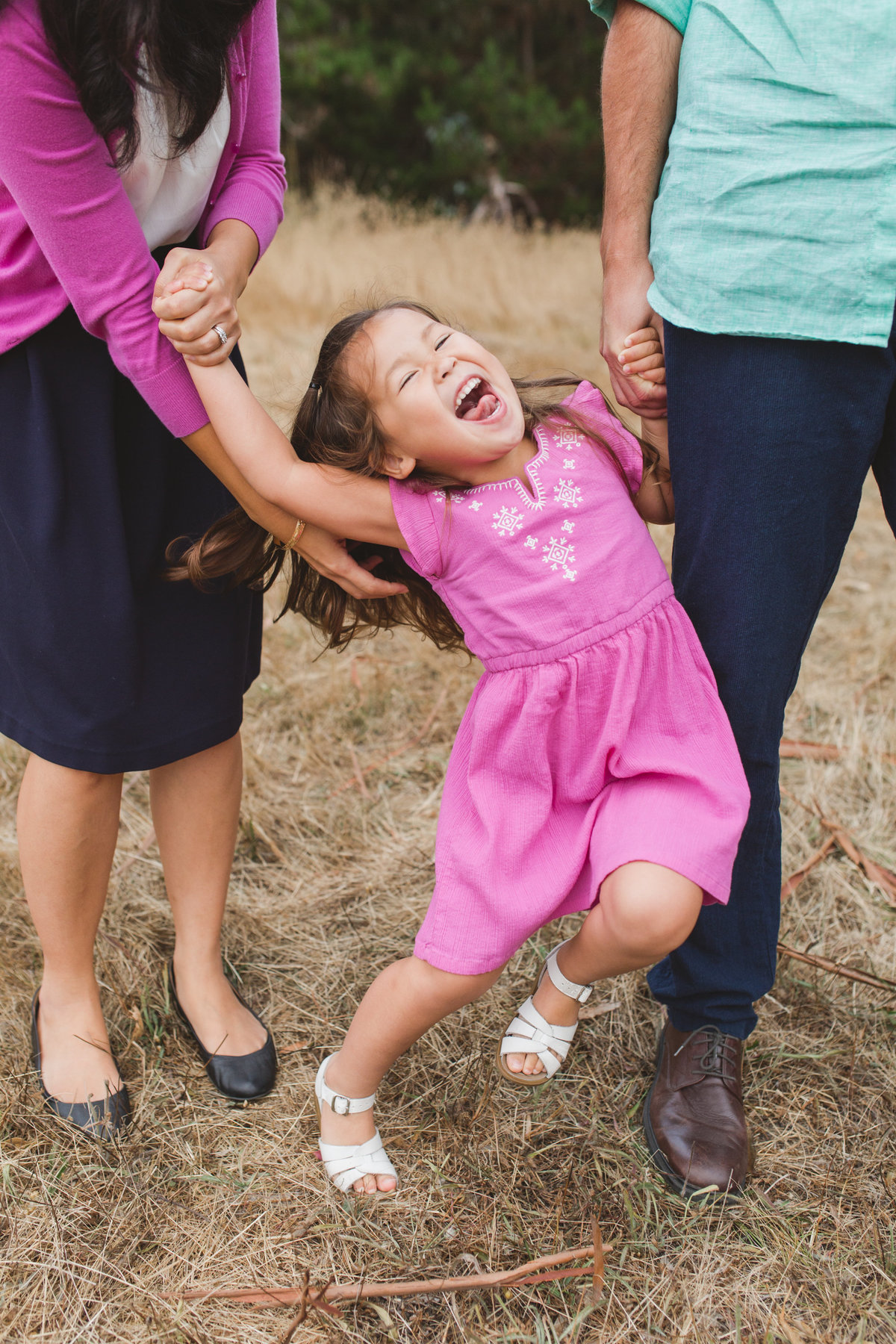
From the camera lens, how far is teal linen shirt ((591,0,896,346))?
3.88 feet

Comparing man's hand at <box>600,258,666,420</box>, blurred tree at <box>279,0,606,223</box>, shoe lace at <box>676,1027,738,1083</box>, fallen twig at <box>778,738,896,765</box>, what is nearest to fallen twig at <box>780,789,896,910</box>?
fallen twig at <box>778,738,896,765</box>

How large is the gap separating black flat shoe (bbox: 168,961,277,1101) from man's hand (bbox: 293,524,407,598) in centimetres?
83

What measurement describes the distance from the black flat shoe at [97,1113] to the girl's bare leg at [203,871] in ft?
0.55

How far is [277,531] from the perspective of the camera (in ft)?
4.94

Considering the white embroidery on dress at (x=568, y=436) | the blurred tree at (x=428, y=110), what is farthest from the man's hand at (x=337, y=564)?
the blurred tree at (x=428, y=110)

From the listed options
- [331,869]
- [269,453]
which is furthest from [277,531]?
[331,869]

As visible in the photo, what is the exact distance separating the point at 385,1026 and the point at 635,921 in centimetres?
41

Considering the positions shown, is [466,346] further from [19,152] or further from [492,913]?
[492,913]

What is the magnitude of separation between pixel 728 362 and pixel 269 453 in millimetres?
603

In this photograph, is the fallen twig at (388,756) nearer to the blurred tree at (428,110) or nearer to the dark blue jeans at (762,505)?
the dark blue jeans at (762,505)

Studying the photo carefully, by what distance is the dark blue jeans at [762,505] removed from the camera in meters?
1.31

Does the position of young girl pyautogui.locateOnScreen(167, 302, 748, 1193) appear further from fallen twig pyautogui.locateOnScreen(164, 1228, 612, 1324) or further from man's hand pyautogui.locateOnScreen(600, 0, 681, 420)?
fallen twig pyautogui.locateOnScreen(164, 1228, 612, 1324)

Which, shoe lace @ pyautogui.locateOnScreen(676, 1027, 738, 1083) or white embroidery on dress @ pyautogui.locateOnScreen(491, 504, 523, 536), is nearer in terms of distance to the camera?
white embroidery on dress @ pyautogui.locateOnScreen(491, 504, 523, 536)

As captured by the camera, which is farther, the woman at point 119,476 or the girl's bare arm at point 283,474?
the girl's bare arm at point 283,474
